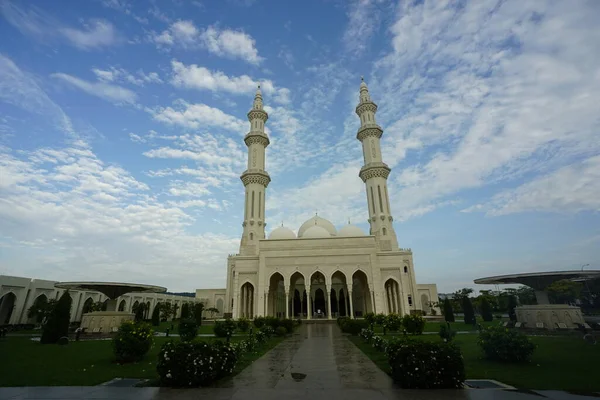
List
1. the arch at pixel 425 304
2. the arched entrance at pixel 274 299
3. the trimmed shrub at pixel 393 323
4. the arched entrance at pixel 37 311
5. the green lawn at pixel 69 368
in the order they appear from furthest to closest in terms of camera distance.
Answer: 1. the arch at pixel 425 304
2. the arched entrance at pixel 274 299
3. the arched entrance at pixel 37 311
4. the trimmed shrub at pixel 393 323
5. the green lawn at pixel 69 368

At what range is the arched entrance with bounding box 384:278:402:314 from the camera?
1511 inches

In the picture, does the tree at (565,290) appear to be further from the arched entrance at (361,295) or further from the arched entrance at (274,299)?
the arched entrance at (274,299)

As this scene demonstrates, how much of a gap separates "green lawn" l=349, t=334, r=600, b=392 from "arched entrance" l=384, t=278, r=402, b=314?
2683cm

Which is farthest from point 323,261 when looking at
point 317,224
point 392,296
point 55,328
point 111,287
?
point 55,328

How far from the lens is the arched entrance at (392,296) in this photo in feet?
126

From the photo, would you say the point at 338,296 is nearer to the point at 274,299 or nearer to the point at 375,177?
the point at 274,299

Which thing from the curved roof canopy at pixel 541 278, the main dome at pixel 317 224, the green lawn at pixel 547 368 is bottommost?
the green lawn at pixel 547 368

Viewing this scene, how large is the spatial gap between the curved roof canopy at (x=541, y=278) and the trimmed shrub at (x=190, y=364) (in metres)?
21.5

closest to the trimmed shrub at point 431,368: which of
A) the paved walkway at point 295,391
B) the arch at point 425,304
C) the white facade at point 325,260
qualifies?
the paved walkway at point 295,391

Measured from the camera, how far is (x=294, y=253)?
37812mm

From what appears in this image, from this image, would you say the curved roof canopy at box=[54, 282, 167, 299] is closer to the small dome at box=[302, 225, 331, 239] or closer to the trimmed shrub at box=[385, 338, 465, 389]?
the small dome at box=[302, 225, 331, 239]

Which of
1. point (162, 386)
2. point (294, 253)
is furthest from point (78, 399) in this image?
point (294, 253)

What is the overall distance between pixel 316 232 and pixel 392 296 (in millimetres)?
12815

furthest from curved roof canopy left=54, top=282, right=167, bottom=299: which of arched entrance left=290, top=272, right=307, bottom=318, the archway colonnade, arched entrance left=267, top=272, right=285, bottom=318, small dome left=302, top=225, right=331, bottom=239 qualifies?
arched entrance left=290, top=272, right=307, bottom=318
